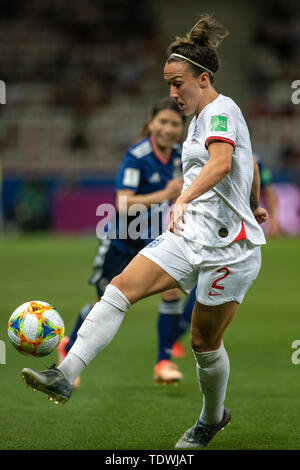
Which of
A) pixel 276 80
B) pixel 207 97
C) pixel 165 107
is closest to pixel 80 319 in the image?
pixel 165 107

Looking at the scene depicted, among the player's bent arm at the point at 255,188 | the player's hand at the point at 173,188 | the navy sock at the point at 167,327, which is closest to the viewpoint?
the player's bent arm at the point at 255,188

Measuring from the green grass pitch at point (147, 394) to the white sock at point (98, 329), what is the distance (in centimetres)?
63

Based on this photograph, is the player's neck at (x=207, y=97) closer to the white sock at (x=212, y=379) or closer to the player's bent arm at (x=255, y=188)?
the player's bent arm at (x=255, y=188)

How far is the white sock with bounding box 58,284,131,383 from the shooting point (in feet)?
12.9

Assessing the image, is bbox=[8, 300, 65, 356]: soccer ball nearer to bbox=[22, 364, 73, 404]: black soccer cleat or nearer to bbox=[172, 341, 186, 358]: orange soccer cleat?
bbox=[22, 364, 73, 404]: black soccer cleat

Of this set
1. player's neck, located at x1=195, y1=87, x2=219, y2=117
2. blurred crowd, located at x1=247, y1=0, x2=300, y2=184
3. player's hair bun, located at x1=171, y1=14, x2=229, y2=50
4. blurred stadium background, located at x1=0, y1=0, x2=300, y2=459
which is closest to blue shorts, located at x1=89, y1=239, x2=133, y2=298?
player's neck, located at x1=195, y1=87, x2=219, y2=117

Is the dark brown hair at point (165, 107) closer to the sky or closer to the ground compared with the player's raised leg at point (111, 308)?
closer to the sky

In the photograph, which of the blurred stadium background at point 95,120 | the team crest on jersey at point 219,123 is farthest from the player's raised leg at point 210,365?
the blurred stadium background at point 95,120

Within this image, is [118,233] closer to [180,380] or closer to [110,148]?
[180,380]

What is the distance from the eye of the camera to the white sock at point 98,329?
3943 mm

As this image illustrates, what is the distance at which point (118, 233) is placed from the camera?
6238mm

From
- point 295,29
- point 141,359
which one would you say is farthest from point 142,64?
point 141,359

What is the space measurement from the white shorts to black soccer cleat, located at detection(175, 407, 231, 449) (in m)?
0.76

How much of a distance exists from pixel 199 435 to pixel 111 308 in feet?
3.06
